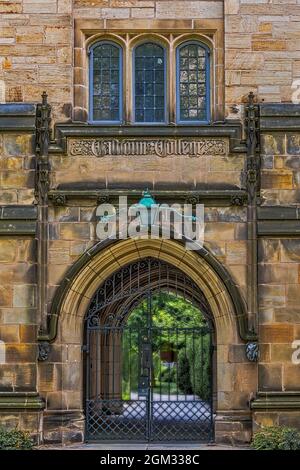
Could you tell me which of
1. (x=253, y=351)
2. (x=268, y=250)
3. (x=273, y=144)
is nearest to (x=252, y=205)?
(x=268, y=250)

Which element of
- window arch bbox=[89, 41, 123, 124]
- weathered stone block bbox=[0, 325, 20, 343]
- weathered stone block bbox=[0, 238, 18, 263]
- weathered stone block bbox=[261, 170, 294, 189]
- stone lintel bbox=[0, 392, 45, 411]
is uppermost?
window arch bbox=[89, 41, 123, 124]

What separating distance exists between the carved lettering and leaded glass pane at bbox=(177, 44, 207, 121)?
21.6 inches

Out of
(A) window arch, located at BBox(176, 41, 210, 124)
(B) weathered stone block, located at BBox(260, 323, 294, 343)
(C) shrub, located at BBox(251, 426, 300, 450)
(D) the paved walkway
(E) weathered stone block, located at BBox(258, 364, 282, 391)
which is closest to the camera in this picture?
(C) shrub, located at BBox(251, 426, 300, 450)

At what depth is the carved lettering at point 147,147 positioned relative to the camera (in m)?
14.9

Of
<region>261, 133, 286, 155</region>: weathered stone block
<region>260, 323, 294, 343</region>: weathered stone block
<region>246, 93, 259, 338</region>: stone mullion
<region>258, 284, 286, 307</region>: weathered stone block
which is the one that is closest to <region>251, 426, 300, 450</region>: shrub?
<region>260, 323, 294, 343</region>: weathered stone block

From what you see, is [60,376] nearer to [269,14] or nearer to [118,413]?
[118,413]

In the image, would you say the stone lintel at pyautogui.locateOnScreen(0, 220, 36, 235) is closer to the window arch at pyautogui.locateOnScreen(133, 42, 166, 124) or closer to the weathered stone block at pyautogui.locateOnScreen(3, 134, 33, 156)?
the weathered stone block at pyautogui.locateOnScreen(3, 134, 33, 156)

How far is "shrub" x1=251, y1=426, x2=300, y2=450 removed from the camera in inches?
542

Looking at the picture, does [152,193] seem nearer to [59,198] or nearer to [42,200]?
[59,198]

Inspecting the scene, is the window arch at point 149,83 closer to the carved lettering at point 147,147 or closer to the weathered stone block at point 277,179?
the carved lettering at point 147,147

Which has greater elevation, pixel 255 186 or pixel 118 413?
pixel 255 186

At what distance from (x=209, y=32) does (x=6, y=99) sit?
3.27 m

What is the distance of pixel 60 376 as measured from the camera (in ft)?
47.9

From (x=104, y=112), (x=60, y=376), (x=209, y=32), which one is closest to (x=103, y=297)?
(x=60, y=376)
